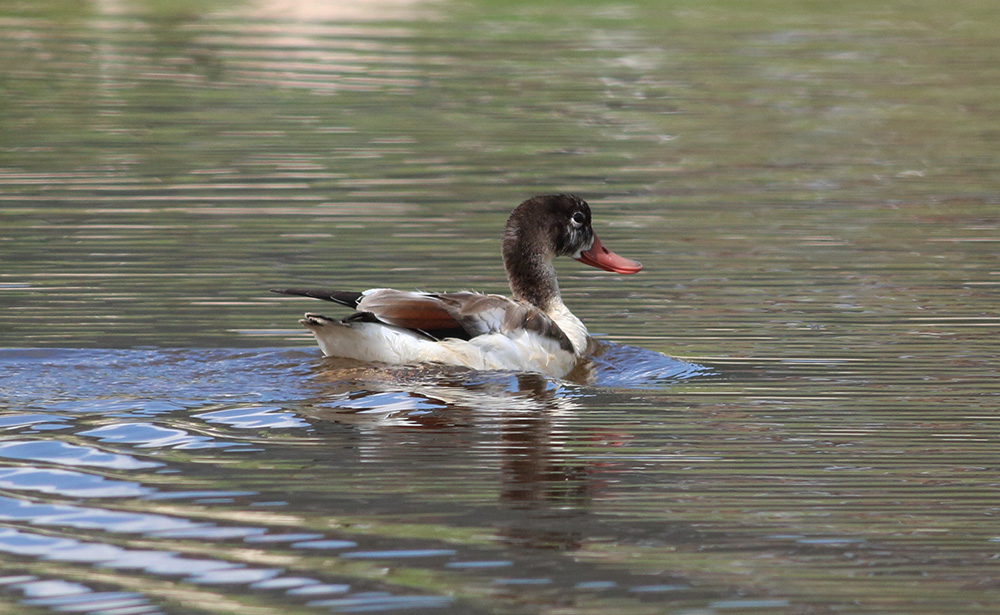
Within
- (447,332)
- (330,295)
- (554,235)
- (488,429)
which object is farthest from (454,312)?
(554,235)

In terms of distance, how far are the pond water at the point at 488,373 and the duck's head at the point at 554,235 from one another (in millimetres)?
430

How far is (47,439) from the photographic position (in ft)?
24.8

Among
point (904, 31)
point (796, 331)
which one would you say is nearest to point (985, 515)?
point (796, 331)

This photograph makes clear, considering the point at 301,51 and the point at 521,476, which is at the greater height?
the point at 301,51

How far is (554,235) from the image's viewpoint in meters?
11.2

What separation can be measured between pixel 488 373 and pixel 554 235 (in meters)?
1.83

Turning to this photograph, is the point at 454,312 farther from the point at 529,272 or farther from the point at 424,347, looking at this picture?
the point at 529,272

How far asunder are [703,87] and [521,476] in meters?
15.9

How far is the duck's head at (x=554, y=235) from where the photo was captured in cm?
1100

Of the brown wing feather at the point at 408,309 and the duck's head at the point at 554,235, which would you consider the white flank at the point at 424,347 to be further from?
the duck's head at the point at 554,235

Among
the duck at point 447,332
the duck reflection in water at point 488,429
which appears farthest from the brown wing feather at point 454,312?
the duck reflection in water at point 488,429

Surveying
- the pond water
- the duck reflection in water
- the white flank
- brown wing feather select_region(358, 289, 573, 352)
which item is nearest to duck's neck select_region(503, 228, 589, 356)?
the pond water

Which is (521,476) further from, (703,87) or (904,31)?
(904,31)

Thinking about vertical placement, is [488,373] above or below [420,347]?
below
